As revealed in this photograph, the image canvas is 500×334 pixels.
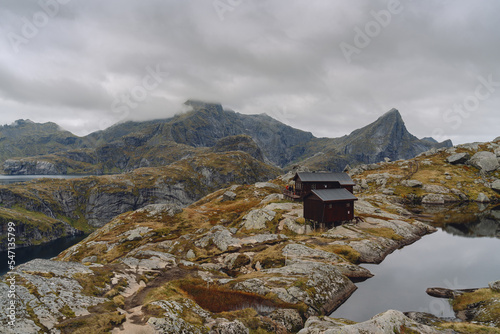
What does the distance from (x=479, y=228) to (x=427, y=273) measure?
56.3 meters

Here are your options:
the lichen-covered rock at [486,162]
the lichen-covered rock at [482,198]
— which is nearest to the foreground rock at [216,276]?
the lichen-covered rock at [482,198]

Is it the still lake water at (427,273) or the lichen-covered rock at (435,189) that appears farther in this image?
the lichen-covered rock at (435,189)

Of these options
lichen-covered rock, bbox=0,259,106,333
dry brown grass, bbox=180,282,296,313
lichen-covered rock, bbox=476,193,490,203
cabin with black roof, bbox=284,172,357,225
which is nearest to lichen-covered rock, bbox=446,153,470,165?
lichen-covered rock, bbox=476,193,490,203

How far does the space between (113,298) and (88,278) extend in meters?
4.06

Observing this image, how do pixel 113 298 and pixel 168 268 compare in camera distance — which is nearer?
pixel 113 298

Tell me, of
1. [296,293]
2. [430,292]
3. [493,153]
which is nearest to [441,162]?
[493,153]

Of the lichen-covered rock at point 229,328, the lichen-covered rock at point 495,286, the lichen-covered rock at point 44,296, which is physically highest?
the lichen-covered rock at point 44,296

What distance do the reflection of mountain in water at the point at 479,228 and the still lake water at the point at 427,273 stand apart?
0.57 m

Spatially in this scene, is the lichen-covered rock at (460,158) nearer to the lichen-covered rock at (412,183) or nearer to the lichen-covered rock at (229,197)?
the lichen-covered rock at (412,183)

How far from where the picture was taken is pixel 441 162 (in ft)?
539

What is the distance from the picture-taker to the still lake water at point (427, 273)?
1298 inches

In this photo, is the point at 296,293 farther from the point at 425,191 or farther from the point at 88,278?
the point at 425,191

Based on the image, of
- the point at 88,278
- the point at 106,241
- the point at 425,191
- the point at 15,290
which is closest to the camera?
the point at 15,290

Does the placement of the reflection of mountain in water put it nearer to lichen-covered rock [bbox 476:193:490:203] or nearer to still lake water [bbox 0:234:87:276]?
lichen-covered rock [bbox 476:193:490:203]
